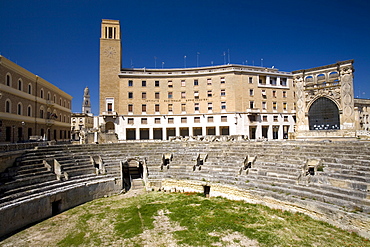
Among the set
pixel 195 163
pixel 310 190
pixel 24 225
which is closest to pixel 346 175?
pixel 310 190

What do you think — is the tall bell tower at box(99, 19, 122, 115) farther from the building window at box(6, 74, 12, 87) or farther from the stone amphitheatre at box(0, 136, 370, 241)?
the stone amphitheatre at box(0, 136, 370, 241)

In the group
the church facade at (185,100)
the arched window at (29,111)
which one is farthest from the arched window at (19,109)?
the church facade at (185,100)

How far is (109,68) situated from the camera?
3984 centimetres

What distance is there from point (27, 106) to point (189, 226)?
2843cm

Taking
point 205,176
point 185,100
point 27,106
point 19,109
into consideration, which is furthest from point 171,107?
point 205,176

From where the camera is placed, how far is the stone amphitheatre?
41.1 ft

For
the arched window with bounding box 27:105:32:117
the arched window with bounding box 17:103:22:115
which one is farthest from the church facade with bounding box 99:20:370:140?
the arched window with bounding box 17:103:22:115

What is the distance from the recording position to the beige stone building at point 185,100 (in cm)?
3997

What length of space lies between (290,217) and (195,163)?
34.7 ft

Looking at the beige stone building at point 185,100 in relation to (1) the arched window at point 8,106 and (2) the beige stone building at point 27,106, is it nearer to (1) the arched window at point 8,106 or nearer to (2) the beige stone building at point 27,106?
(2) the beige stone building at point 27,106

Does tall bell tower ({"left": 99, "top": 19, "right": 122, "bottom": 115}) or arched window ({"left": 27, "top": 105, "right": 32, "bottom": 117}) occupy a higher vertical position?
tall bell tower ({"left": 99, "top": 19, "right": 122, "bottom": 115})

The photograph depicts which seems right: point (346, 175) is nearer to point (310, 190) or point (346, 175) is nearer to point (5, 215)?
point (310, 190)

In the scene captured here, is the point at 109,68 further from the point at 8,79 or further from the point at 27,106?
the point at 8,79

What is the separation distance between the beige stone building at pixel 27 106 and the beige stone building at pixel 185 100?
308 inches
